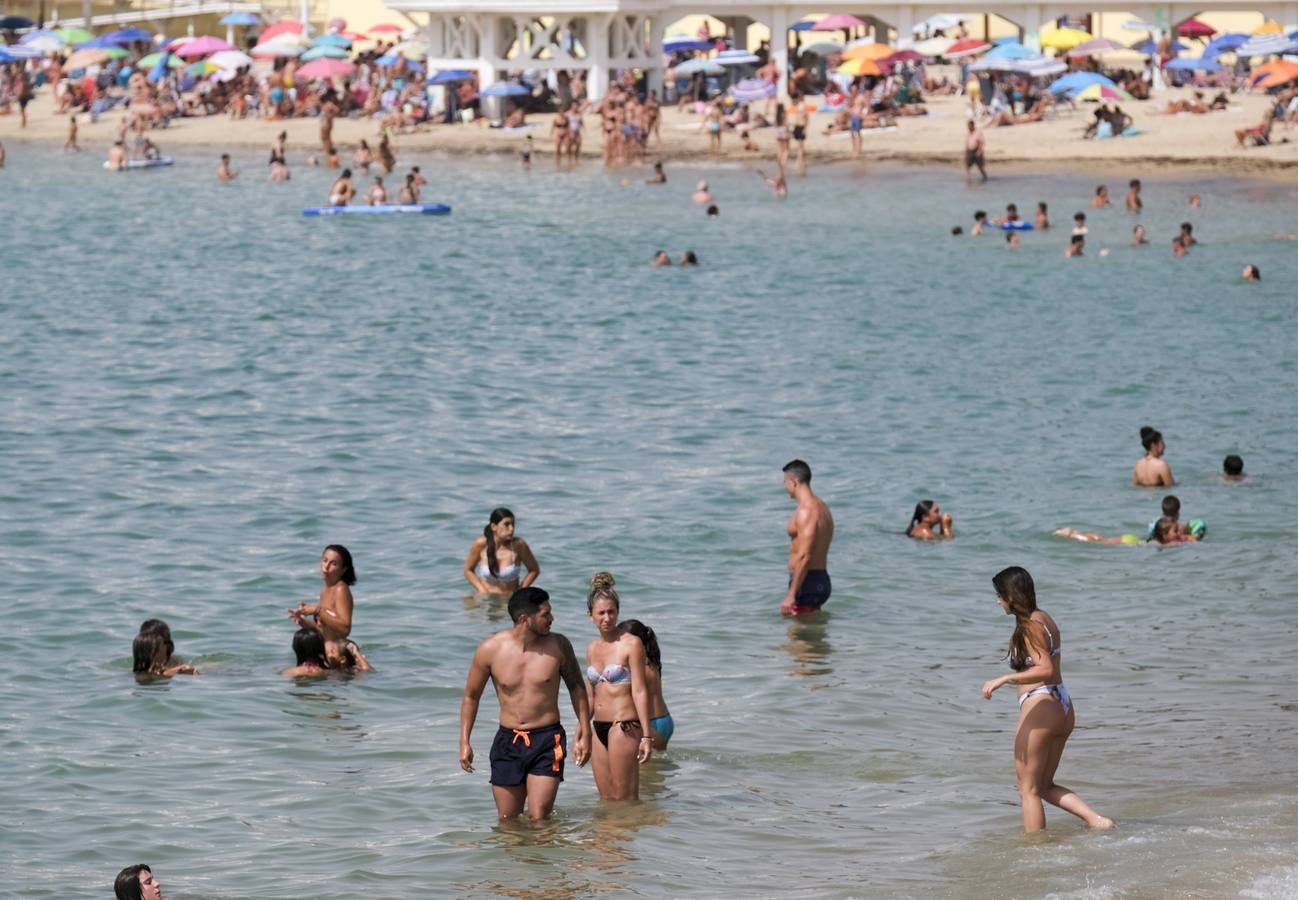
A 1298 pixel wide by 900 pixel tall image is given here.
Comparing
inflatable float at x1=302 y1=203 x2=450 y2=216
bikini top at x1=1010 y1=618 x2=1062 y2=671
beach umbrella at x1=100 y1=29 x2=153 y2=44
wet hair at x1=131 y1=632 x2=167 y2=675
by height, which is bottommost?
wet hair at x1=131 y1=632 x2=167 y2=675

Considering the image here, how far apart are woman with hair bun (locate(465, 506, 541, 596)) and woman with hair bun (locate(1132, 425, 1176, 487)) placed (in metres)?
7.07

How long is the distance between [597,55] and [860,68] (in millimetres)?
8076

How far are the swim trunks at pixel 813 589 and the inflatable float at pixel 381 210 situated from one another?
28736 millimetres

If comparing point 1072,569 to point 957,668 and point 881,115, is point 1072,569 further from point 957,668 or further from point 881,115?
point 881,115

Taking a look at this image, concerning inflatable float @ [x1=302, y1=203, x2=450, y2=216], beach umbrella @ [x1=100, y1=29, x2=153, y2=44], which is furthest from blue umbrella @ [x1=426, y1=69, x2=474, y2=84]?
beach umbrella @ [x1=100, y1=29, x2=153, y2=44]

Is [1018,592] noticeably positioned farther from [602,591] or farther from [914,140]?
[914,140]

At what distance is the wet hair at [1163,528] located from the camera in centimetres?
1734

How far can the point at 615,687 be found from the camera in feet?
33.9

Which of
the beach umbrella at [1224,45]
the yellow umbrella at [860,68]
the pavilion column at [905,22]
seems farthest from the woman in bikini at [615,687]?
A: the pavilion column at [905,22]

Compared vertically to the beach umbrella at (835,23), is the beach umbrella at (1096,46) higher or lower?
lower

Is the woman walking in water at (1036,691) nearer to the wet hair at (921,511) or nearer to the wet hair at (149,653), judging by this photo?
the wet hair at (149,653)

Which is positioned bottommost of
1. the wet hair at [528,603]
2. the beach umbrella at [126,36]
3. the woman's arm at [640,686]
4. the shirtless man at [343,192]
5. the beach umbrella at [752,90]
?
the woman's arm at [640,686]

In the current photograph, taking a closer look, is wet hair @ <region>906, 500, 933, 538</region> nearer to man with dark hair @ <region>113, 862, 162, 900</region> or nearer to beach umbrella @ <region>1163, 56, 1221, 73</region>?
man with dark hair @ <region>113, 862, 162, 900</region>

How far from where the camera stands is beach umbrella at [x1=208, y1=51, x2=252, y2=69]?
61.6 metres
